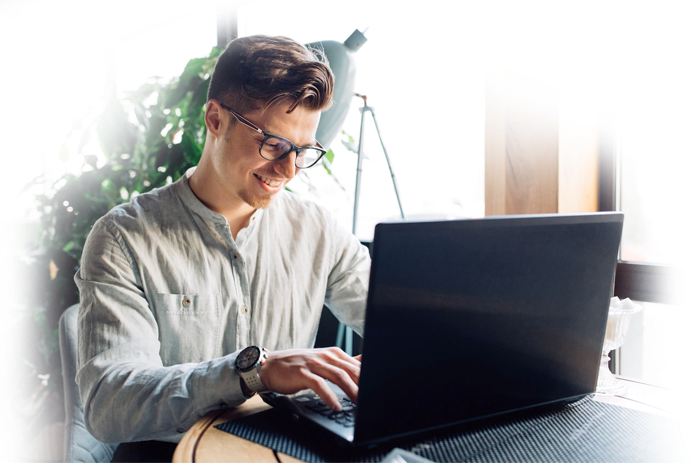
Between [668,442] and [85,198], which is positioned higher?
[85,198]

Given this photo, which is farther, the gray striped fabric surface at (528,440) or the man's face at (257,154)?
the man's face at (257,154)

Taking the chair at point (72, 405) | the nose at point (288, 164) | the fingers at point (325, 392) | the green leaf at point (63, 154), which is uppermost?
the green leaf at point (63, 154)

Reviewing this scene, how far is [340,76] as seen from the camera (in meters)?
1.77

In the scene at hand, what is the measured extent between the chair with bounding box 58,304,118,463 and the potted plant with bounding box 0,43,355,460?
96cm

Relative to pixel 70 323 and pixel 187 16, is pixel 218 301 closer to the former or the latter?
pixel 70 323

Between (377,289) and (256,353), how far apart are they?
328mm

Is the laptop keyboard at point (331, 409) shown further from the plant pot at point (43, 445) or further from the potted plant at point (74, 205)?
the plant pot at point (43, 445)

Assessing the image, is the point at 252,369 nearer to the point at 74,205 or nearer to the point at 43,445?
the point at 74,205

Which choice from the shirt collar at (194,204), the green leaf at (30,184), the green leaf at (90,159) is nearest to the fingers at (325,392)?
the shirt collar at (194,204)

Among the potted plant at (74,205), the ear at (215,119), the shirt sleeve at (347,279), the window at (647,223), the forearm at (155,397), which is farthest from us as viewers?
the potted plant at (74,205)

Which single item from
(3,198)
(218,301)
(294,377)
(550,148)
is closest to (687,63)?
(294,377)

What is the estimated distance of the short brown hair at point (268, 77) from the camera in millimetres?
1214

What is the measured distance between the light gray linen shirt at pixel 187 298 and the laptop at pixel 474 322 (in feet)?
0.73

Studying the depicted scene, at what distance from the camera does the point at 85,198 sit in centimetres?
201
